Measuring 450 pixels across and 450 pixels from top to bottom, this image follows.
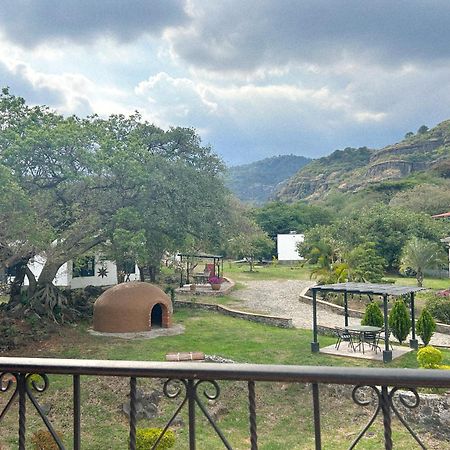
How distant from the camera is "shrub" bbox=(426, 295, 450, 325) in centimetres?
2070

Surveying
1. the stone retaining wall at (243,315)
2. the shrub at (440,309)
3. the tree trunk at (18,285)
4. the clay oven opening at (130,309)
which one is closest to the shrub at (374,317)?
the stone retaining wall at (243,315)

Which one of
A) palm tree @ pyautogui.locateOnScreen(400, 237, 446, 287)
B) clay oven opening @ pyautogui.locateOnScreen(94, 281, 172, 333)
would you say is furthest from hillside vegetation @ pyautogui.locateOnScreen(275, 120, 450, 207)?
Answer: clay oven opening @ pyautogui.locateOnScreen(94, 281, 172, 333)

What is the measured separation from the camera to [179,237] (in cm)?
1967

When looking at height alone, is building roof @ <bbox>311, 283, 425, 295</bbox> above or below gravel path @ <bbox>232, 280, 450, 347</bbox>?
above

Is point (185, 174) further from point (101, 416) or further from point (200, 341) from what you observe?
point (101, 416)

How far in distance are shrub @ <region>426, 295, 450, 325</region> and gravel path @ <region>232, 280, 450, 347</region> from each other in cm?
145

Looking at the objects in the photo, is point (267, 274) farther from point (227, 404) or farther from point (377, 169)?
point (377, 169)

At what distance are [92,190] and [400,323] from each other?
12022 mm

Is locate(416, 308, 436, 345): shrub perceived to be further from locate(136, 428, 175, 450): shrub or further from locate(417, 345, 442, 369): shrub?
locate(136, 428, 175, 450): shrub

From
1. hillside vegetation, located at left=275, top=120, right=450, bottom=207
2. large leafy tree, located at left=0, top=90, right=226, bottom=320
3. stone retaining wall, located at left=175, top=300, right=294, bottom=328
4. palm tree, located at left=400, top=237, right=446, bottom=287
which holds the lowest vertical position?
stone retaining wall, located at left=175, top=300, right=294, bottom=328

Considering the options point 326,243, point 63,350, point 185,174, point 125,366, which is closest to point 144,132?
point 185,174

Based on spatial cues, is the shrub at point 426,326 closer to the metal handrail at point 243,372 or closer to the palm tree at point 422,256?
the palm tree at point 422,256

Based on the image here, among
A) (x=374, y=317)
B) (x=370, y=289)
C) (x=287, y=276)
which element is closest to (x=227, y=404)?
(x=370, y=289)

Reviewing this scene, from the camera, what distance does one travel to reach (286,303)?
26.7 metres
